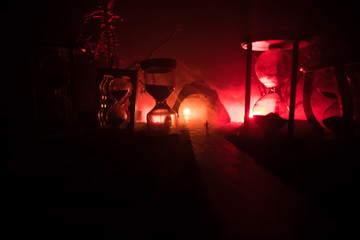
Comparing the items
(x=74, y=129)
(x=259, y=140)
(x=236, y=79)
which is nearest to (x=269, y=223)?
(x=259, y=140)

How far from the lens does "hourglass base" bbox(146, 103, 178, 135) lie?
1439mm

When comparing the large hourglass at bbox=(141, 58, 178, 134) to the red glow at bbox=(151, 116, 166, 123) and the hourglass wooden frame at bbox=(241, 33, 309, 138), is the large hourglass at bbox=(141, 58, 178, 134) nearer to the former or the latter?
the red glow at bbox=(151, 116, 166, 123)

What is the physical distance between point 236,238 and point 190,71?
98.1 inches

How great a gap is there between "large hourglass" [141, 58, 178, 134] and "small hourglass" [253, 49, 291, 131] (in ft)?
1.85

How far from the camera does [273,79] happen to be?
1281mm

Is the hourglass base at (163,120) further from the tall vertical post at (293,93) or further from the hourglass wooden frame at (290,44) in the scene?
the tall vertical post at (293,93)

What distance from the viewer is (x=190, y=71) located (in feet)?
8.64

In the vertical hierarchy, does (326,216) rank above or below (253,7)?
below

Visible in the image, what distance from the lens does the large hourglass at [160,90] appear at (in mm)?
1290

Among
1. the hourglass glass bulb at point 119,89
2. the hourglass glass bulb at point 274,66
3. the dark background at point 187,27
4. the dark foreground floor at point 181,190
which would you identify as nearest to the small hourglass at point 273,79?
the hourglass glass bulb at point 274,66

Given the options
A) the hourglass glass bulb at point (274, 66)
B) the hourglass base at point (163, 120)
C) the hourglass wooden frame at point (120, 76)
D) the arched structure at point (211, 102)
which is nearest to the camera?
the hourglass glass bulb at point (274, 66)

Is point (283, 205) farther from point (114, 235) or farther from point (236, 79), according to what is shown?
point (236, 79)

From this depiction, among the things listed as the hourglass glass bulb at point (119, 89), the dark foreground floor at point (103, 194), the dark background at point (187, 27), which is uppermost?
the dark background at point (187, 27)

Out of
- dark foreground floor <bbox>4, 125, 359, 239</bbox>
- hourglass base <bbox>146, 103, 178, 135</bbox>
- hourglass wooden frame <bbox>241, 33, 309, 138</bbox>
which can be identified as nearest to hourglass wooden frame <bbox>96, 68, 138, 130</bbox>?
hourglass base <bbox>146, 103, 178, 135</bbox>
